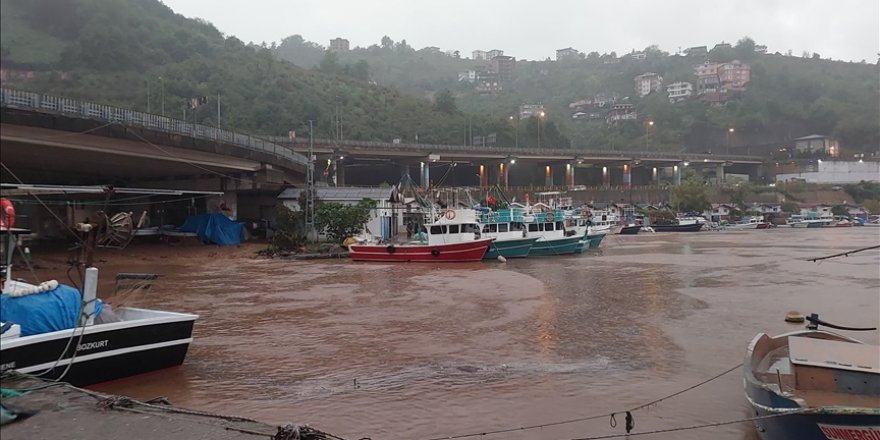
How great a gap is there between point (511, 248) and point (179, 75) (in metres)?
50.6

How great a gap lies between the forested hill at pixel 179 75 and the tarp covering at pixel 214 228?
28.8 feet

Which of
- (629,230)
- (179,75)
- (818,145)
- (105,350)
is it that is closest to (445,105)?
(179,75)

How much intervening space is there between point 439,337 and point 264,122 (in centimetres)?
8038

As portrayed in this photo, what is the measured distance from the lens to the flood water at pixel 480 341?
9.97 m

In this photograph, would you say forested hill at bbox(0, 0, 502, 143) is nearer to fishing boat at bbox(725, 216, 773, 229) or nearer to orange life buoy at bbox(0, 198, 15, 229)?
orange life buoy at bbox(0, 198, 15, 229)

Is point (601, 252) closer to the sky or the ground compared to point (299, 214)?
closer to the ground

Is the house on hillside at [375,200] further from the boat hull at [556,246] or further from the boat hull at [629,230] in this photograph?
the boat hull at [629,230]

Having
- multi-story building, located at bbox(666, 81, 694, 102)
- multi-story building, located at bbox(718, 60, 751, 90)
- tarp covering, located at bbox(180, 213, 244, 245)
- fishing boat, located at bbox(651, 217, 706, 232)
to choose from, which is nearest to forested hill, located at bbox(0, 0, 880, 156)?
multi-story building, located at bbox(718, 60, 751, 90)

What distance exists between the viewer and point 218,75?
88750mm

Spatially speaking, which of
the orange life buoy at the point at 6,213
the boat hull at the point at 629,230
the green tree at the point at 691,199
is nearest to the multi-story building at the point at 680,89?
the green tree at the point at 691,199

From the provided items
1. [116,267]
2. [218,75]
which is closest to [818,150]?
[218,75]

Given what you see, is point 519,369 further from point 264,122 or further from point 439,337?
point 264,122

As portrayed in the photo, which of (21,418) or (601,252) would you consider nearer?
(21,418)

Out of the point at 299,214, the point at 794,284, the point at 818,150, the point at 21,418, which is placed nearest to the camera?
the point at 21,418
